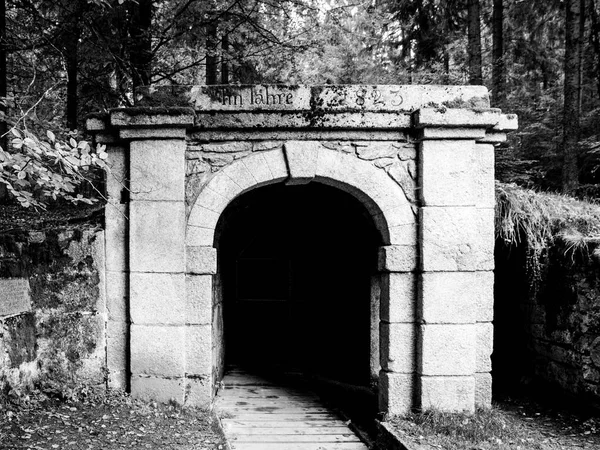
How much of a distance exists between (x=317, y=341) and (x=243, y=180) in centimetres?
520

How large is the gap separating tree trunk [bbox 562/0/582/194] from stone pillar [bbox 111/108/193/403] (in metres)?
7.39

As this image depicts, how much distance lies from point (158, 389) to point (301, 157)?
2701mm

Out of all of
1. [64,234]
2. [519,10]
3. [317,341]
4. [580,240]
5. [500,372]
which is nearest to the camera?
[64,234]

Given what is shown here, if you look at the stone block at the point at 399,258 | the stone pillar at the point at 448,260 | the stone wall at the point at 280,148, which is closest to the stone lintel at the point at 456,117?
the stone pillar at the point at 448,260

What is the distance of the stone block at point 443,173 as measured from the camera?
505 cm

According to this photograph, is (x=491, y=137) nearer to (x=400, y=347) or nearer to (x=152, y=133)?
(x=400, y=347)

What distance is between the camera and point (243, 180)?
505 cm

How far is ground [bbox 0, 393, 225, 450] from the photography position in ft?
13.5

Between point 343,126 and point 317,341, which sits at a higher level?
point 343,126

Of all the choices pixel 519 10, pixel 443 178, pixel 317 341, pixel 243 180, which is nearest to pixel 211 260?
pixel 243 180

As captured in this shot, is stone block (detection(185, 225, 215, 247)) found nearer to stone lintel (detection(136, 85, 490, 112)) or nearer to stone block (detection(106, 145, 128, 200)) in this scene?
stone block (detection(106, 145, 128, 200))

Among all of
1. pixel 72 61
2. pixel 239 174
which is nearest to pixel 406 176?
pixel 239 174

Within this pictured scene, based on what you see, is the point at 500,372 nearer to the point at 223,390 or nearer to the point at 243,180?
the point at 223,390

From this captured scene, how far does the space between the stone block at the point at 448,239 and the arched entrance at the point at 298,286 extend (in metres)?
1.83
